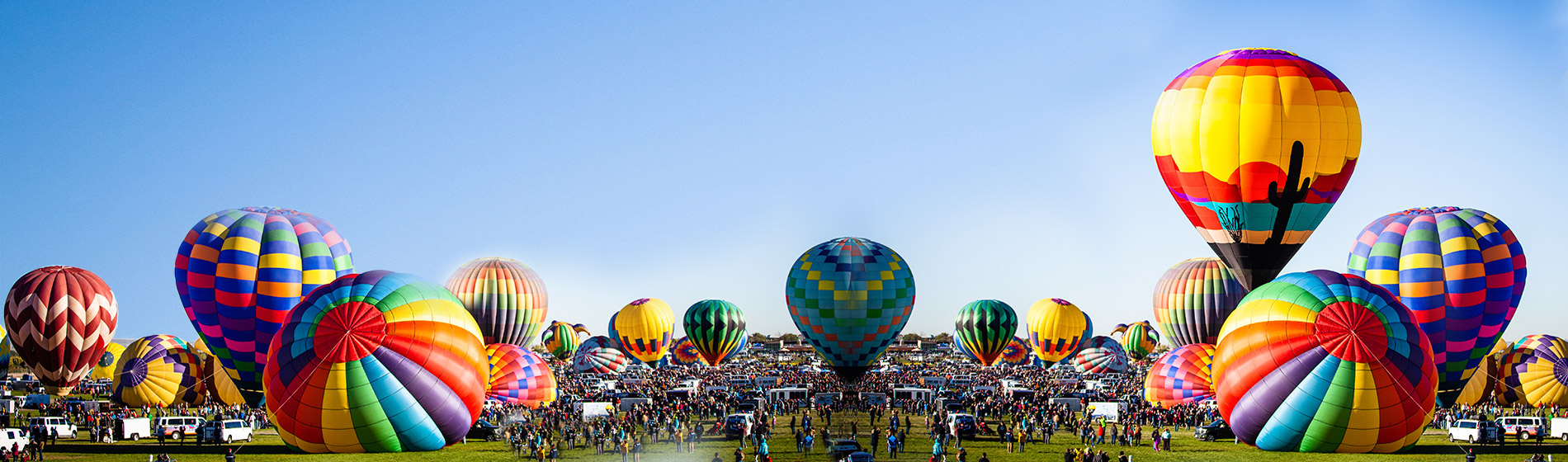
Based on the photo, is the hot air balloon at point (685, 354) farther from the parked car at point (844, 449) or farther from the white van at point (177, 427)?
the parked car at point (844, 449)

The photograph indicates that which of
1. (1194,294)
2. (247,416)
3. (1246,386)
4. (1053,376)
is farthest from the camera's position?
(1053,376)

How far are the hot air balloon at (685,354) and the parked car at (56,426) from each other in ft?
155

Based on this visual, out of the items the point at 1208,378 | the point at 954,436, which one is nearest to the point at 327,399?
the point at 954,436

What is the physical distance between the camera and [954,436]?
30.8 m

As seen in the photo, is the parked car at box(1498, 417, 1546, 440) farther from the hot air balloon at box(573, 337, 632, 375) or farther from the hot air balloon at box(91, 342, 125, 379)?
the hot air balloon at box(91, 342, 125, 379)

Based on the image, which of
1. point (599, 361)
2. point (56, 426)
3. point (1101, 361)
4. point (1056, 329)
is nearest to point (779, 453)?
point (56, 426)

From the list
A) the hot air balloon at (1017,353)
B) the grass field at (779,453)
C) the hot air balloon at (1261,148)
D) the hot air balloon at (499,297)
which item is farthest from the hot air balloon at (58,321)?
the hot air balloon at (1017,353)

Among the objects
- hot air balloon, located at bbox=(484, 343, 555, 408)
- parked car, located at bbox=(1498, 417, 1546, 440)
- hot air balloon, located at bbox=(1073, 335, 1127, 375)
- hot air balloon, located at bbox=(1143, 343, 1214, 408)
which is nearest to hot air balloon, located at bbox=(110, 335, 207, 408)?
hot air balloon, located at bbox=(484, 343, 555, 408)

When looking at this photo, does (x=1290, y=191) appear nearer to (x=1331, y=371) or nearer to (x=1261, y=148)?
(x=1261, y=148)

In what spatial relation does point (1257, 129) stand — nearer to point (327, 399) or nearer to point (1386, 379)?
point (1386, 379)

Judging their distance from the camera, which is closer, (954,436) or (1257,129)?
(1257,129)

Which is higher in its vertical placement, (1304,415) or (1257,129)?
(1257,129)

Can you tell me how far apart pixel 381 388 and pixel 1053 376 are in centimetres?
4144

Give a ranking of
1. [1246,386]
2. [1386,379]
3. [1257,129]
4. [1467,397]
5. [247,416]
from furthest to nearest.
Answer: [1467,397]
[247,416]
[1257,129]
[1246,386]
[1386,379]
